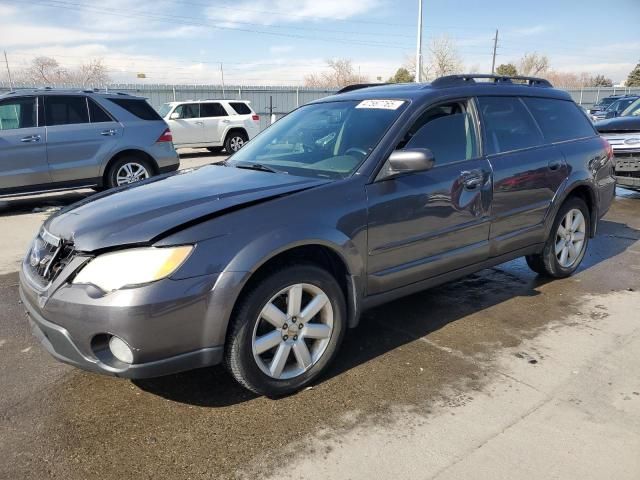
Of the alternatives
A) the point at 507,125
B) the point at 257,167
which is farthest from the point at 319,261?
the point at 507,125

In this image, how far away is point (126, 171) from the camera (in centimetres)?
860

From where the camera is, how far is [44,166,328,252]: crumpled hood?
2.59 meters

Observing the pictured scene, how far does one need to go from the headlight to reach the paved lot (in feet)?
2.60

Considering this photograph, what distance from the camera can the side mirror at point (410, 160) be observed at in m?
3.15

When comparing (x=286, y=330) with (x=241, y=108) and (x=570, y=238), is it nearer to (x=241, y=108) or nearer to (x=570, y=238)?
(x=570, y=238)

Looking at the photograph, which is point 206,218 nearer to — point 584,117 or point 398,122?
point 398,122

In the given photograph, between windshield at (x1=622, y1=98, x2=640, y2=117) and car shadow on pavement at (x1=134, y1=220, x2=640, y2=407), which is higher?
windshield at (x1=622, y1=98, x2=640, y2=117)

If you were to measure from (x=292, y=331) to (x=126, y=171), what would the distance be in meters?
6.60

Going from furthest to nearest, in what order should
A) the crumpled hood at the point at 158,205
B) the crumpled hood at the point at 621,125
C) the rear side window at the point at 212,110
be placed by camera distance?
the rear side window at the point at 212,110
the crumpled hood at the point at 621,125
the crumpled hood at the point at 158,205

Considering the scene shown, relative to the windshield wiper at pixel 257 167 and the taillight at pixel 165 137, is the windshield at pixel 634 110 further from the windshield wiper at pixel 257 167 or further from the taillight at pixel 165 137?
the windshield wiper at pixel 257 167

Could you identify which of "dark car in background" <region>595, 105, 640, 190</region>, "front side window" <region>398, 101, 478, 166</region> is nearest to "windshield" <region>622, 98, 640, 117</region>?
"dark car in background" <region>595, 105, 640, 190</region>

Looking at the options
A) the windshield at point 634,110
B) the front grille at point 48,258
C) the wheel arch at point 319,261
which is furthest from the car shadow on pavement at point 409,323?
the windshield at point 634,110

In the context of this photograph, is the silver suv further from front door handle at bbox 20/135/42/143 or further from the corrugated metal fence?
the corrugated metal fence

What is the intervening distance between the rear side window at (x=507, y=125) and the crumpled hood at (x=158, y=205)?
5.28ft
